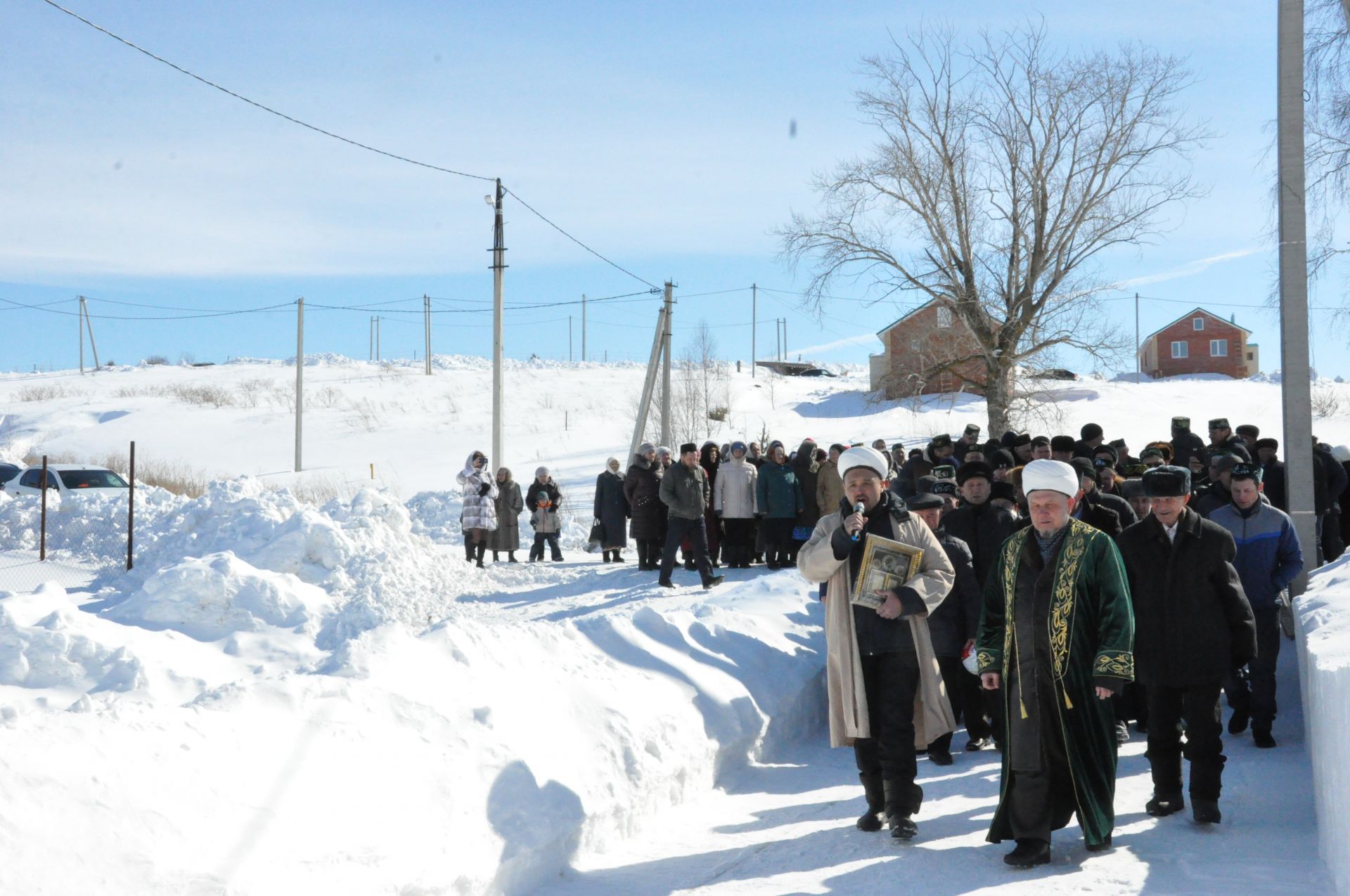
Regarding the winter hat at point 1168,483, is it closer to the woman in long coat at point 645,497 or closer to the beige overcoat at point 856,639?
the beige overcoat at point 856,639

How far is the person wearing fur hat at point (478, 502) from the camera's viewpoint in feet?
58.3

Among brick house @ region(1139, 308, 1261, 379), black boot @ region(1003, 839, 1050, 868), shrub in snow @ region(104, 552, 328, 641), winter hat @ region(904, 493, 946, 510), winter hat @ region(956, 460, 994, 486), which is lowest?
black boot @ region(1003, 839, 1050, 868)

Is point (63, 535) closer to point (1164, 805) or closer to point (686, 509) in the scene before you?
point (686, 509)

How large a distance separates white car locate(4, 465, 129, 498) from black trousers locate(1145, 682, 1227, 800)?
81.7 ft

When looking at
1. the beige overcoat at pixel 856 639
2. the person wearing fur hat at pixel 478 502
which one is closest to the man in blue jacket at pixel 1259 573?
the beige overcoat at pixel 856 639

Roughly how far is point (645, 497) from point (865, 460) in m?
10.5

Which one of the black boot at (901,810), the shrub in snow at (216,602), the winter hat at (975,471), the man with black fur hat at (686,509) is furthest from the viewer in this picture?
the man with black fur hat at (686,509)

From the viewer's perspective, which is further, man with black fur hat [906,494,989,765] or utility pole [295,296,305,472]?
utility pole [295,296,305,472]

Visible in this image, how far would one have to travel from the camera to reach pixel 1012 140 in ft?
102

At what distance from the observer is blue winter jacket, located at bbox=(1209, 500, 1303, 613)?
7.57 metres

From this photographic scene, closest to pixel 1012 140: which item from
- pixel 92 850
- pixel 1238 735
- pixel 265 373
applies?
pixel 1238 735

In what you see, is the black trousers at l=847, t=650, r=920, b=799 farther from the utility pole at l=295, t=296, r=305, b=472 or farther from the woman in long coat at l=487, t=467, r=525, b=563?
the utility pole at l=295, t=296, r=305, b=472

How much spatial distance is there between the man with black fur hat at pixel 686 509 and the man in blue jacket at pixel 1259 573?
292 inches

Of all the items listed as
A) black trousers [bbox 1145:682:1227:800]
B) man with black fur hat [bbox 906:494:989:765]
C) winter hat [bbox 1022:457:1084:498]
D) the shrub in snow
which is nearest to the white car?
the shrub in snow
